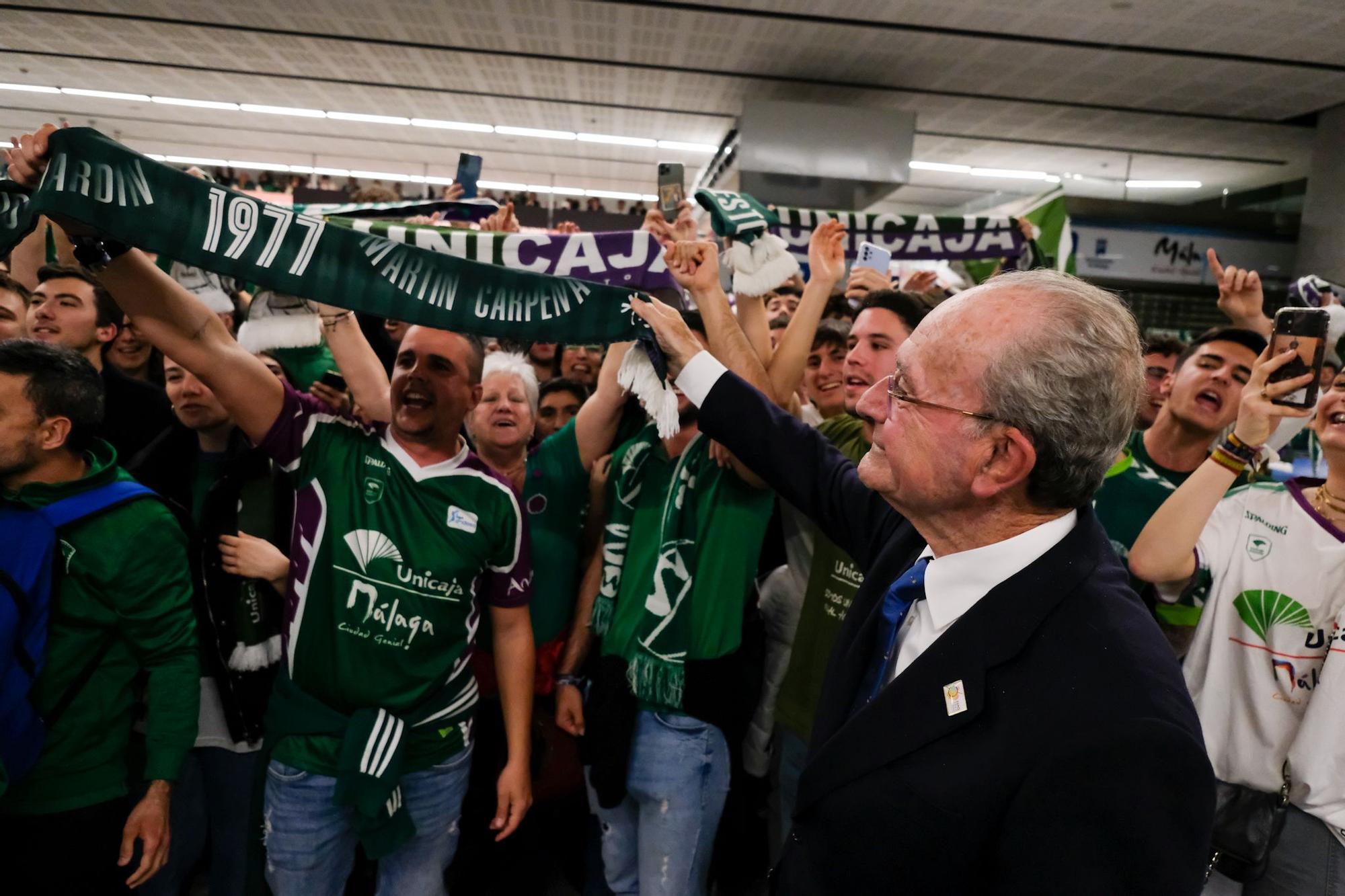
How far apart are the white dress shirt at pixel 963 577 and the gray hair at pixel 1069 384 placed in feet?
0.23

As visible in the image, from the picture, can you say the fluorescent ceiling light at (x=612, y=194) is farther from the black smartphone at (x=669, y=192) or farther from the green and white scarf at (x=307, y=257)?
the green and white scarf at (x=307, y=257)

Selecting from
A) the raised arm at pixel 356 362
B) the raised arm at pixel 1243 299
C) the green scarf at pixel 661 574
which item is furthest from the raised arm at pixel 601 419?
the raised arm at pixel 1243 299

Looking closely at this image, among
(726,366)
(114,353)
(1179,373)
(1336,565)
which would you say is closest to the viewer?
(1336,565)

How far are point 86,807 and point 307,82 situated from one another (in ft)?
32.0

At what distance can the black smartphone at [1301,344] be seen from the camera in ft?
5.94

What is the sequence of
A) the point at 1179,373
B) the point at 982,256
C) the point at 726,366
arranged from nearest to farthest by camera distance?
1. the point at 726,366
2. the point at 1179,373
3. the point at 982,256

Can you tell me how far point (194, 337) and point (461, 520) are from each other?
25.8 inches

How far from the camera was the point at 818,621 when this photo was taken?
7.02 ft

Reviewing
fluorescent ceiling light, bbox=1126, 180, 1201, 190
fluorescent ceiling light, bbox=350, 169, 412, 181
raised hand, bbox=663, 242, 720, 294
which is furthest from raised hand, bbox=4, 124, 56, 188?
fluorescent ceiling light, bbox=350, 169, 412, 181

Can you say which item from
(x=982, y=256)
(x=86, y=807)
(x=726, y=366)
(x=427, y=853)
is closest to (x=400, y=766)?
(x=427, y=853)

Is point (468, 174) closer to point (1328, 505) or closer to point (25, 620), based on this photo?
point (25, 620)

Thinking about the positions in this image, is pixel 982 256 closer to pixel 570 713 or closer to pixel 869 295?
pixel 869 295

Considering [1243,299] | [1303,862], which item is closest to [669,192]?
[1243,299]

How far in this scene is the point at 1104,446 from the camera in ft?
3.67
